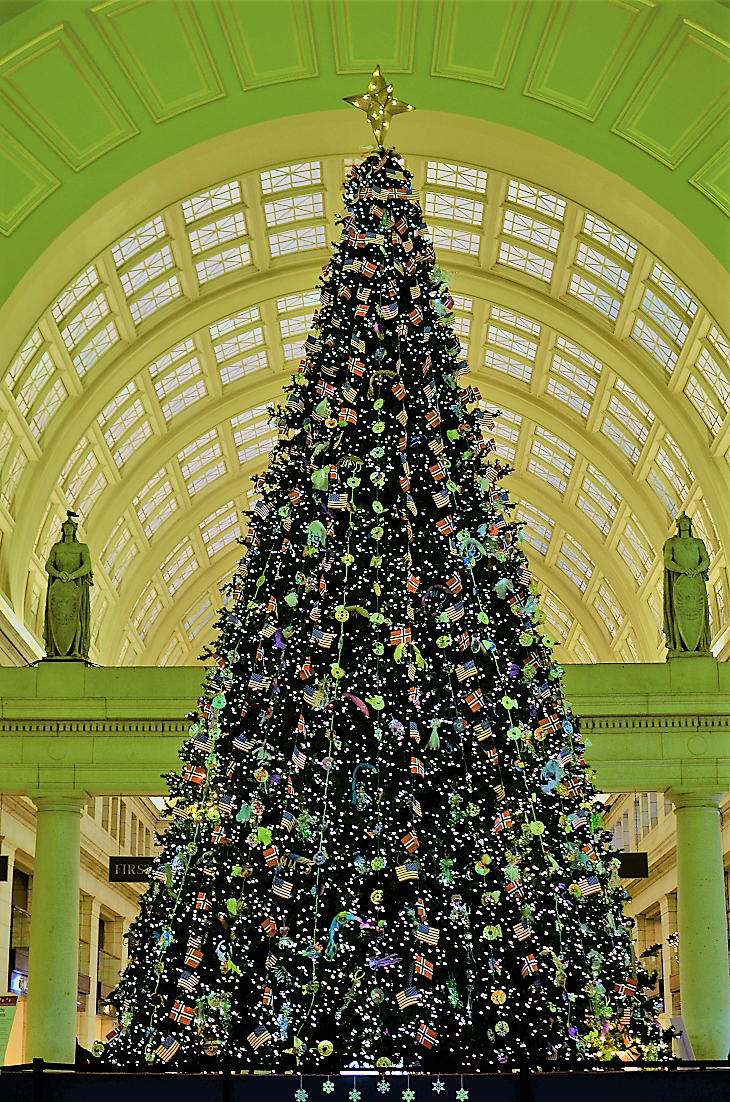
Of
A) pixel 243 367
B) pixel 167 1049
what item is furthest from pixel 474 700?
pixel 243 367

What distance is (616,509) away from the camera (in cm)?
4009

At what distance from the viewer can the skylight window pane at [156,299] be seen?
104ft

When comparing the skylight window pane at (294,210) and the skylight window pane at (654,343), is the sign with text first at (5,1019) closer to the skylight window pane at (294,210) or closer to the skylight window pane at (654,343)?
the skylight window pane at (654,343)

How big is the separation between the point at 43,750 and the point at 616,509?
971 inches

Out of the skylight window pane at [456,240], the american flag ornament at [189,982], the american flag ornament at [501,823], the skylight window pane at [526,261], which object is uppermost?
the skylight window pane at [456,240]

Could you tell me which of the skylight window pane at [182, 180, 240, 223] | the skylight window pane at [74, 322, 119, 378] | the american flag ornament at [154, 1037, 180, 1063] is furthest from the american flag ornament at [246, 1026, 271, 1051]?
the skylight window pane at [182, 180, 240, 223]

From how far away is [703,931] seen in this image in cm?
1825

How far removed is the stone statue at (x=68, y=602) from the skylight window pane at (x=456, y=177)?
14.8m

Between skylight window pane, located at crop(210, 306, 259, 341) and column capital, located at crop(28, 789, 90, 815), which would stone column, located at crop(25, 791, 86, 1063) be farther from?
skylight window pane, located at crop(210, 306, 259, 341)

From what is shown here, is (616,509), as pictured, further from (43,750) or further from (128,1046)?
(128,1046)

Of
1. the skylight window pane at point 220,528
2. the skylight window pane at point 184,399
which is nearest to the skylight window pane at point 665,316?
the skylight window pane at point 184,399

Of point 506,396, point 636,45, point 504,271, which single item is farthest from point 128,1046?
point 506,396

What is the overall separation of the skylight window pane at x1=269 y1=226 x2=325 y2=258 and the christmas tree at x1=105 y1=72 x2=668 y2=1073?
2382cm

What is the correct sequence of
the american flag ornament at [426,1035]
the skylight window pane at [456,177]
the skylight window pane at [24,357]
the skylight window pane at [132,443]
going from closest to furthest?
1. the american flag ornament at [426,1035]
2. the skylight window pane at [24,357]
3. the skylight window pane at [456,177]
4. the skylight window pane at [132,443]
